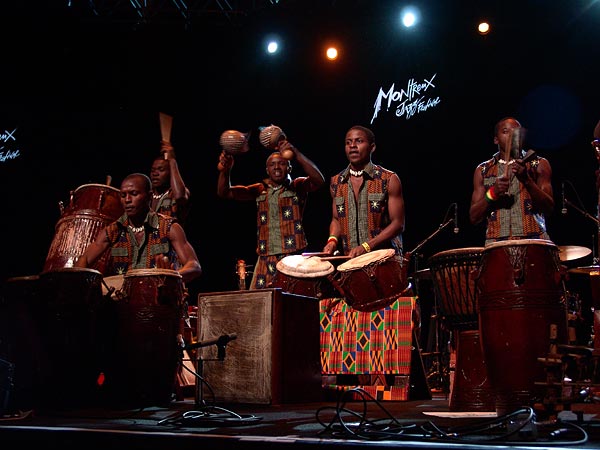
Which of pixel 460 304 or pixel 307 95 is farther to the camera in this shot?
pixel 307 95

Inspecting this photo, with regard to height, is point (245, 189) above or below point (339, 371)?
above

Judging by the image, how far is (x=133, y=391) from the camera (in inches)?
185

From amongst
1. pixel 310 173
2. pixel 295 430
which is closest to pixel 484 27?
pixel 310 173

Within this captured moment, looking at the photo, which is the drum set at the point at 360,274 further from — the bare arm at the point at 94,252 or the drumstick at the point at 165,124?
the drumstick at the point at 165,124

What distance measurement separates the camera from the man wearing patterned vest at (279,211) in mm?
6445

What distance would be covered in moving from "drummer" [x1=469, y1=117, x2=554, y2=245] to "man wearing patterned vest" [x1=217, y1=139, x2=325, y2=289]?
181cm

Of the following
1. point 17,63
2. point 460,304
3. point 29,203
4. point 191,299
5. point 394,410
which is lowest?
point 394,410

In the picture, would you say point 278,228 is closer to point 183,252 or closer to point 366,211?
point 366,211

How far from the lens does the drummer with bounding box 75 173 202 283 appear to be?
569 centimetres

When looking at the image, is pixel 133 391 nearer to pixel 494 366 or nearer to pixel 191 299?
pixel 494 366

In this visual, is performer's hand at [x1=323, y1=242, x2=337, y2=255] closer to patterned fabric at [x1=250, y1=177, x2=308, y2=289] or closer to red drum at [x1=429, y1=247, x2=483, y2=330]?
patterned fabric at [x1=250, y1=177, x2=308, y2=289]

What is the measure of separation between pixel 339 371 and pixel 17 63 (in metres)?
7.17

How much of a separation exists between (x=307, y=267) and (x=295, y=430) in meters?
2.32


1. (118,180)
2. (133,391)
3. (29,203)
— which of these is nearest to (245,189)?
(133,391)
